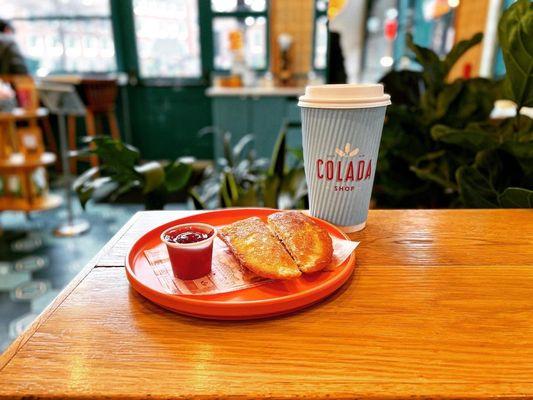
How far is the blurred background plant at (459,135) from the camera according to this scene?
3.55ft

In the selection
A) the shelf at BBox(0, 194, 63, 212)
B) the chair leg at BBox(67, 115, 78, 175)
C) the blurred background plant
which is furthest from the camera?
the chair leg at BBox(67, 115, 78, 175)

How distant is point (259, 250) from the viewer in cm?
66

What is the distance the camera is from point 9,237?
129 inches

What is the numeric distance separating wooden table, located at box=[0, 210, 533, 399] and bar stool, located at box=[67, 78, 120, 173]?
11.6ft

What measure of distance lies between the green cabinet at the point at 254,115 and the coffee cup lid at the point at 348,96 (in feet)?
11.6

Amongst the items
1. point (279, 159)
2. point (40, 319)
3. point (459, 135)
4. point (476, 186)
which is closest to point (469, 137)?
point (459, 135)

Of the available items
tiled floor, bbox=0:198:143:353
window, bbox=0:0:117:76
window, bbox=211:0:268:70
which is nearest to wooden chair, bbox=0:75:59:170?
tiled floor, bbox=0:198:143:353

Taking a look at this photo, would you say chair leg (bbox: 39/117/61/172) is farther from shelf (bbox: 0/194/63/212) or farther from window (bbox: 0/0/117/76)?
shelf (bbox: 0/194/63/212)

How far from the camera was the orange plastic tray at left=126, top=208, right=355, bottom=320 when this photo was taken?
0.56 metres

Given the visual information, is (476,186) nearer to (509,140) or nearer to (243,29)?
(509,140)

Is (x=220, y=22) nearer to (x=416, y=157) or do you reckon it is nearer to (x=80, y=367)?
(x=416, y=157)

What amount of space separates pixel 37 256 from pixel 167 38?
3.56m

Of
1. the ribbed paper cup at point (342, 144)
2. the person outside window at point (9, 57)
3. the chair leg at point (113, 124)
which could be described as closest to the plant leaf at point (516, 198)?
the ribbed paper cup at point (342, 144)

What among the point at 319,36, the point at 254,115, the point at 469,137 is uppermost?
the point at 319,36
